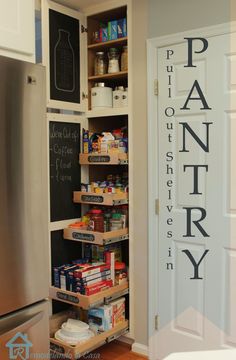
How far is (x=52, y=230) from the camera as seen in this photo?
2801mm

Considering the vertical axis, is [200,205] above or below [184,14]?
below

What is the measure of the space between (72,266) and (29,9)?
166 cm

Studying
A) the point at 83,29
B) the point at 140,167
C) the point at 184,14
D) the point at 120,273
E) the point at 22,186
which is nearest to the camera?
the point at 22,186

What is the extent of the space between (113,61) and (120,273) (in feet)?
4.98

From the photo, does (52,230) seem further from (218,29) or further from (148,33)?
(218,29)

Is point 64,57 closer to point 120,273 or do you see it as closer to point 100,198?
point 100,198

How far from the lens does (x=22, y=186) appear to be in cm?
176

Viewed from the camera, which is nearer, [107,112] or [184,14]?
[184,14]

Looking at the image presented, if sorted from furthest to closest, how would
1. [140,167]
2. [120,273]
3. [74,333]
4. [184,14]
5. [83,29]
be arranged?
[83,29], [120,273], [140,167], [74,333], [184,14]

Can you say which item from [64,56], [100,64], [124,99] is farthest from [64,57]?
[124,99]

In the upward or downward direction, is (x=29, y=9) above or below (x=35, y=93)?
above

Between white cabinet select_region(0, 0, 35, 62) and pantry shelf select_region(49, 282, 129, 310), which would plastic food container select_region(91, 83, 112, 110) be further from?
pantry shelf select_region(49, 282, 129, 310)

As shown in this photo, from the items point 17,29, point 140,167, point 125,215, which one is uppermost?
point 17,29

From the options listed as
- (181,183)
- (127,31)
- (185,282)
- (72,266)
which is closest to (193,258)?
(185,282)
